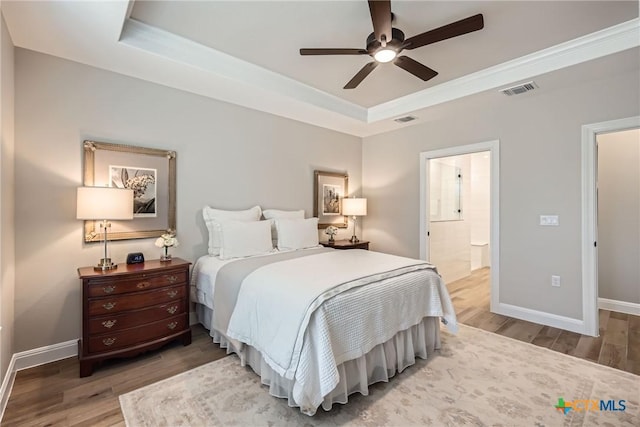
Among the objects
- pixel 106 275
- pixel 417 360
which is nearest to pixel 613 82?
pixel 417 360

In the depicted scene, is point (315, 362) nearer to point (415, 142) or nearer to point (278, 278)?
point (278, 278)

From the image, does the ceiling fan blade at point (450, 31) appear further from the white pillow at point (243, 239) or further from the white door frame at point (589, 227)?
the white pillow at point (243, 239)

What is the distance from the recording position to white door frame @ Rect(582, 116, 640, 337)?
3029 millimetres

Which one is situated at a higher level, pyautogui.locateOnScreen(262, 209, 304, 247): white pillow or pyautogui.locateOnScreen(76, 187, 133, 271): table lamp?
pyautogui.locateOnScreen(76, 187, 133, 271): table lamp

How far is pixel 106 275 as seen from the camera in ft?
7.57

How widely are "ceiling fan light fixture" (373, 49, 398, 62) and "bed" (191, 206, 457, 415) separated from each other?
67.7 inches

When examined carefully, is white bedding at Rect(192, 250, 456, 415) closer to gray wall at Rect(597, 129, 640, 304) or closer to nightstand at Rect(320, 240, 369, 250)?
nightstand at Rect(320, 240, 369, 250)

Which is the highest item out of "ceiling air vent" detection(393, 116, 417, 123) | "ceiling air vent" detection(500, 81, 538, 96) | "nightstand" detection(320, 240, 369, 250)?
"ceiling air vent" detection(393, 116, 417, 123)

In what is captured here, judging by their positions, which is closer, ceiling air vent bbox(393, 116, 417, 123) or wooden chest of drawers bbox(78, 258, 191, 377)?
wooden chest of drawers bbox(78, 258, 191, 377)

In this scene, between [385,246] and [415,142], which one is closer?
[415,142]

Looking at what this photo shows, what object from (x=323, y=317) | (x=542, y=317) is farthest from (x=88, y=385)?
(x=542, y=317)

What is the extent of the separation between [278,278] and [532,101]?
3.49 metres

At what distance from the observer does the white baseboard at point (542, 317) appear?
3.13 meters

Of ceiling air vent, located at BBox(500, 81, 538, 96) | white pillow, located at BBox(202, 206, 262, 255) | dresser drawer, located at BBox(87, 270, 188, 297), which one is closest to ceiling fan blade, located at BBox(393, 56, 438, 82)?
ceiling air vent, located at BBox(500, 81, 538, 96)
